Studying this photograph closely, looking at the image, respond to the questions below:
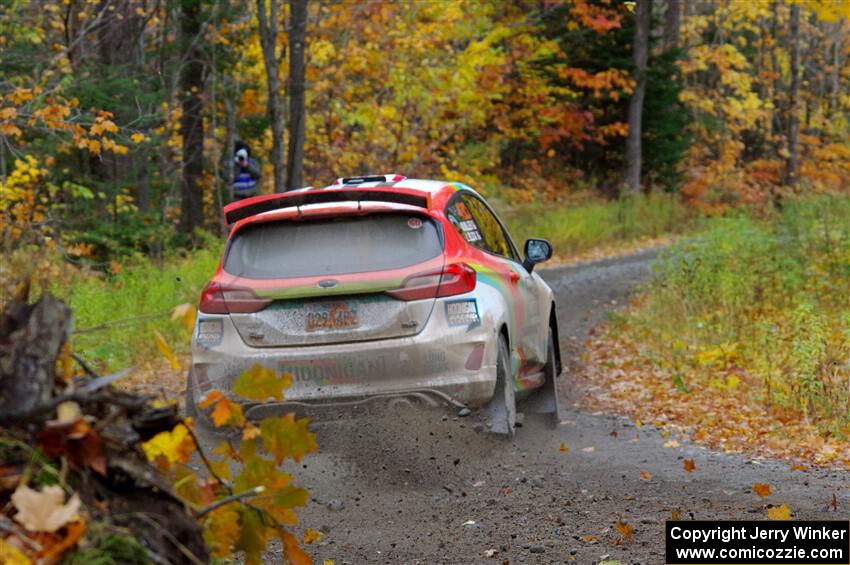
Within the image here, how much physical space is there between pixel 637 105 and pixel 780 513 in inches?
1093

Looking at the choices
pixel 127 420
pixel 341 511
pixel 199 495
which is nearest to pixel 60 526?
pixel 127 420

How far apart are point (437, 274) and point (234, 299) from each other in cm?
130

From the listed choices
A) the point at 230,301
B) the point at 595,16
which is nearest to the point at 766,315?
the point at 230,301

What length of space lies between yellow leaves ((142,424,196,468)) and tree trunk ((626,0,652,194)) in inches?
1162

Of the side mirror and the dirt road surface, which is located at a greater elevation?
the side mirror

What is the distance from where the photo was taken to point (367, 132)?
93.5 ft

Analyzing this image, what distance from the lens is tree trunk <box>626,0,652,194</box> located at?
32.3 m

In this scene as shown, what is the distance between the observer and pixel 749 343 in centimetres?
1177

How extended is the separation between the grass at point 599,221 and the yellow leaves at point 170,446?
21728mm

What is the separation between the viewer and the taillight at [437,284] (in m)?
7.47

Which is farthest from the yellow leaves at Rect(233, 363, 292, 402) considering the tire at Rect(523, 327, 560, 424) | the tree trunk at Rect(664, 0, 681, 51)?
the tree trunk at Rect(664, 0, 681, 51)

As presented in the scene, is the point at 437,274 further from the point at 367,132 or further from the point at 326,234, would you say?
the point at 367,132

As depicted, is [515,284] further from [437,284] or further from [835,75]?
[835,75]

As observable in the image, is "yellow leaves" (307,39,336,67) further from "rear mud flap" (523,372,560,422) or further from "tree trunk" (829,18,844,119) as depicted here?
"tree trunk" (829,18,844,119)
